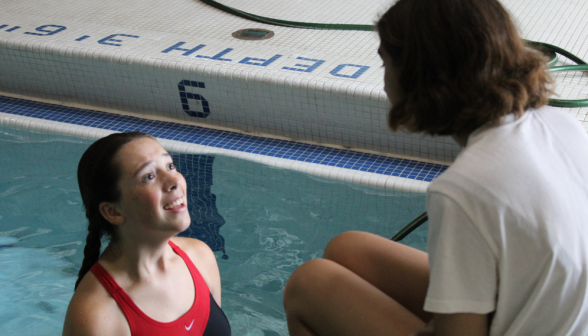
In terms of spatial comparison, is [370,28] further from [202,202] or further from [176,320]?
[176,320]

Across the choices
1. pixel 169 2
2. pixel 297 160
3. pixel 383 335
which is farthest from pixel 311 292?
pixel 169 2

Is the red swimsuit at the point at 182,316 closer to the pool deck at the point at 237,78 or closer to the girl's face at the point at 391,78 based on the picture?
the girl's face at the point at 391,78

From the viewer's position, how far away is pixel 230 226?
2.93m

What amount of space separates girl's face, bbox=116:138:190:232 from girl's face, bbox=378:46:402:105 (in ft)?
2.14

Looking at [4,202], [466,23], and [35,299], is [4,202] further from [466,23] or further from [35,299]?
[466,23]

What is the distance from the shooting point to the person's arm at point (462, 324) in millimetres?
1111

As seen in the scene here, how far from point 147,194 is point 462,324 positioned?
869 millimetres

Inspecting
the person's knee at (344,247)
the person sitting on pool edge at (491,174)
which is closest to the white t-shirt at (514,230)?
the person sitting on pool edge at (491,174)

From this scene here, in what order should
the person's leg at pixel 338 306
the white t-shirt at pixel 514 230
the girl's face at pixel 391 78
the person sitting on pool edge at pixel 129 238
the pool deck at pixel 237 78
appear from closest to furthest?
the white t-shirt at pixel 514 230, the girl's face at pixel 391 78, the person's leg at pixel 338 306, the person sitting on pool edge at pixel 129 238, the pool deck at pixel 237 78

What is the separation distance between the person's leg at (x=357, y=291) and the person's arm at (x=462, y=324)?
263 millimetres

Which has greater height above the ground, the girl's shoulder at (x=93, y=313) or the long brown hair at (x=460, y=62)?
the long brown hair at (x=460, y=62)

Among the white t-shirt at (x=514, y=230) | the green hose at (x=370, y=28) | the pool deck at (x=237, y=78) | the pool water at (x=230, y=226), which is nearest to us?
the white t-shirt at (x=514, y=230)

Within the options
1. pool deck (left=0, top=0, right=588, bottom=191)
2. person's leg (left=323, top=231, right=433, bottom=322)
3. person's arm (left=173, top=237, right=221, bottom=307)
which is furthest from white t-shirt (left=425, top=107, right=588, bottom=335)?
pool deck (left=0, top=0, right=588, bottom=191)

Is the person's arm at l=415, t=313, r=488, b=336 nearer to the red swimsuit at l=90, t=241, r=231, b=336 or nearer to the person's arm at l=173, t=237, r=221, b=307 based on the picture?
the red swimsuit at l=90, t=241, r=231, b=336
